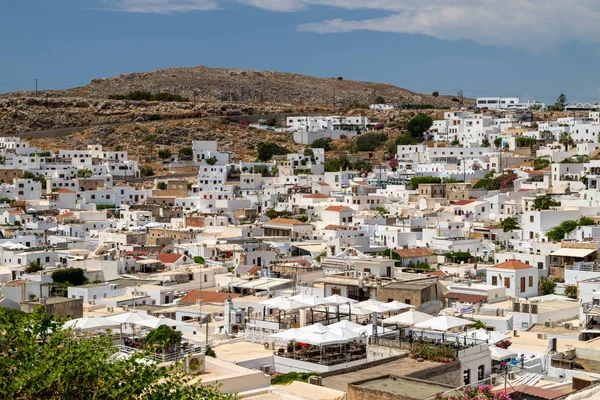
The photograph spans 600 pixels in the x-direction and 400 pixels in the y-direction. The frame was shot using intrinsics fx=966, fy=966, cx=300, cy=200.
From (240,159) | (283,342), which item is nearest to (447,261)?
(283,342)

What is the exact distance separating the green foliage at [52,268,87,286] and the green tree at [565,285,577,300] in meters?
16.0

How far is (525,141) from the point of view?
6962 centimetres

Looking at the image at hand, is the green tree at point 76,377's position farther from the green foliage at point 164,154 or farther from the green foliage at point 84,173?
the green foliage at point 164,154

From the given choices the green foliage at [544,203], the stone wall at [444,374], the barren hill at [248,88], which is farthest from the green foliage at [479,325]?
the barren hill at [248,88]

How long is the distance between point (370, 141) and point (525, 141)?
17651 mm

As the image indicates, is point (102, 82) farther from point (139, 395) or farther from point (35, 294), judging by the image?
point (139, 395)

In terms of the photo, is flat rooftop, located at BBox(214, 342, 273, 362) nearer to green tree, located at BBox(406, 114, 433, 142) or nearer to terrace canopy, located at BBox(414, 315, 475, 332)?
terrace canopy, located at BBox(414, 315, 475, 332)

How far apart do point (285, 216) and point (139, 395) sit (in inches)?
1781

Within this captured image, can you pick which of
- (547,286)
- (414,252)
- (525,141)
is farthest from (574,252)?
(525,141)

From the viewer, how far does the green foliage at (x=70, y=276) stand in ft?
106

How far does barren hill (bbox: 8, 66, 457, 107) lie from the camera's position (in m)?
135

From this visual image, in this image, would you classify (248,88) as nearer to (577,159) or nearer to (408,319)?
(577,159)

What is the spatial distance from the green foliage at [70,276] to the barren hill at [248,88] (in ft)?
323

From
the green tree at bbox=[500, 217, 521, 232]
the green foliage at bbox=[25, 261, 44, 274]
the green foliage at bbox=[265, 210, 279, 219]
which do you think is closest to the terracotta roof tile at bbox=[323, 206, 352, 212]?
the green foliage at bbox=[265, 210, 279, 219]
